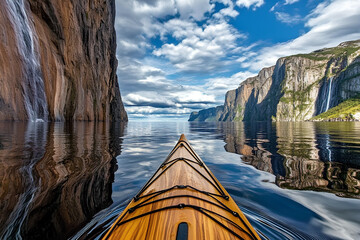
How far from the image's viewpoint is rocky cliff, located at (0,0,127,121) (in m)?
19.5

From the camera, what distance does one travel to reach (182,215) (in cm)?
234

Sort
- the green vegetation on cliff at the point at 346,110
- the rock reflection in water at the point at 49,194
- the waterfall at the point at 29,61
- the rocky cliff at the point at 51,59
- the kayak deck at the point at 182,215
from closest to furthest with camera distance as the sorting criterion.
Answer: the kayak deck at the point at 182,215 < the rock reflection in water at the point at 49,194 < the rocky cliff at the point at 51,59 < the waterfall at the point at 29,61 < the green vegetation on cliff at the point at 346,110

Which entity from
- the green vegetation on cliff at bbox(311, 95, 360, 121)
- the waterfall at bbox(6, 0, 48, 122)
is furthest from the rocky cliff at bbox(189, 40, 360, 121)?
the waterfall at bbox(6, 0, 48, 122)

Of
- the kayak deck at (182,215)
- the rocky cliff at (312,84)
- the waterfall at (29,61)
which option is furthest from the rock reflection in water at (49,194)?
the rocky cliff at (312,84)

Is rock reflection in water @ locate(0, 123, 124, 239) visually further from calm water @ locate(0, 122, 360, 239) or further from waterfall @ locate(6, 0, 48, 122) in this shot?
waterfall @ locate(6, 0, 48, 122)

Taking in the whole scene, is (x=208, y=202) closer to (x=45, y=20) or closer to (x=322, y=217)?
(x=322, y=217)

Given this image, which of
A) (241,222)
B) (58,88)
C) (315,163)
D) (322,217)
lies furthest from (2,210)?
(58,88)

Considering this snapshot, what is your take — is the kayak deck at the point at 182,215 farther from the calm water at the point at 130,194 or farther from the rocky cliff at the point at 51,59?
the rocky cliff at the point at 51,59

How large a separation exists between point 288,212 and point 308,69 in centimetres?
21145

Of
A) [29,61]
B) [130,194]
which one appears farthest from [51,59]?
[130,194]

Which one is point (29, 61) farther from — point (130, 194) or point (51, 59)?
point (130, 194)

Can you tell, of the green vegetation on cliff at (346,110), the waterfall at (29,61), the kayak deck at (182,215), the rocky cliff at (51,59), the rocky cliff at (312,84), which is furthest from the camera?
the rocky cliff at (312,84)

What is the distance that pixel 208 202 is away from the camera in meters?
2.70

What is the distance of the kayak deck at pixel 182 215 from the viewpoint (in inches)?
82.0
